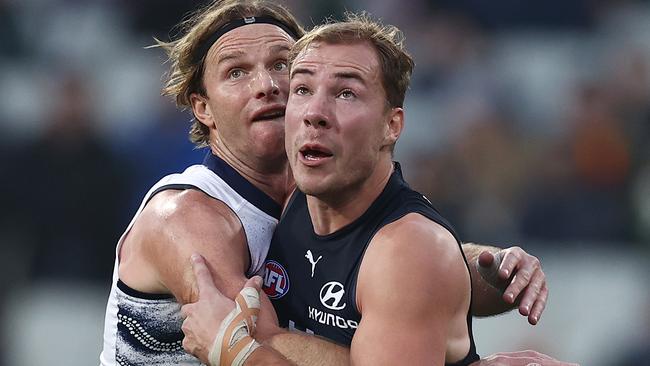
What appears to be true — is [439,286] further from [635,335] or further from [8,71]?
[8,71]

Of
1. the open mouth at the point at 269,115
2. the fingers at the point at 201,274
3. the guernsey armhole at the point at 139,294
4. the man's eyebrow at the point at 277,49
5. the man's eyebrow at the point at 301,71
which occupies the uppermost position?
the man's eyebrow at the point at 301,71

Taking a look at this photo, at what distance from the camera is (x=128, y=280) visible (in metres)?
6.03

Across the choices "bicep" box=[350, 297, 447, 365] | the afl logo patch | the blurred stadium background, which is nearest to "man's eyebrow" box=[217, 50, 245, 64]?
the afl logo patch

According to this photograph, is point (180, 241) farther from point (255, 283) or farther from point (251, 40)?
point (251, 40)

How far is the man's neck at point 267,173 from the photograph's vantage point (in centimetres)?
630

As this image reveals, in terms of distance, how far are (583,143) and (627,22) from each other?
229cm

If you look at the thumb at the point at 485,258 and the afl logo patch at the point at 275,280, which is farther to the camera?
the thumb at the point at 485,258

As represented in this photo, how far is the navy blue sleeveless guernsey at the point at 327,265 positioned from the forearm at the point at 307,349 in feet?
0.35

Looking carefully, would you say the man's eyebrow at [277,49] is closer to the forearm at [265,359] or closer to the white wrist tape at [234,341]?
the white wrist tape at [234,341]

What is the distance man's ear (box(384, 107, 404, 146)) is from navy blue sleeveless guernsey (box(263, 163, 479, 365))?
18 centimetres

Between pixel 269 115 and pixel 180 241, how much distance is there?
3.04 feet

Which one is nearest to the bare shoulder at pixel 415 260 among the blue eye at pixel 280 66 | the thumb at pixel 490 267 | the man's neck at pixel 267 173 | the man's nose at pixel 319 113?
the man's nose at pixel 319 113

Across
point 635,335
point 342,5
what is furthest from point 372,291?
point 342,5

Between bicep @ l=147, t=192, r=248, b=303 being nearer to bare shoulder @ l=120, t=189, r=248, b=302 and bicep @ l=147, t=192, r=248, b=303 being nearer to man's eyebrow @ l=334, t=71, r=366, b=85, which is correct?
bare shoulder @ l=120, t=189, r=248, b=302
